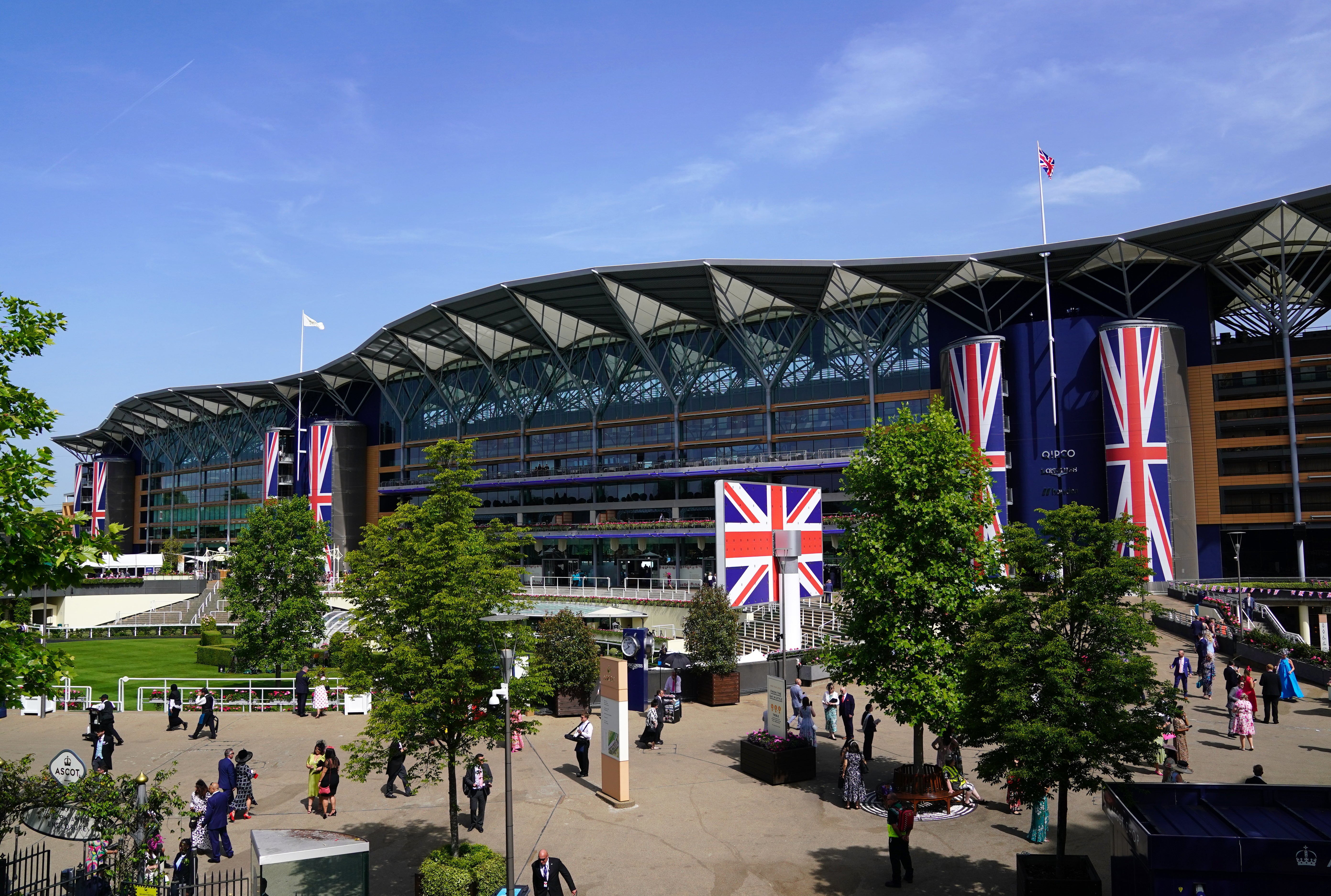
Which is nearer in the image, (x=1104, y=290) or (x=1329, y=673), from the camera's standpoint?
(x=1329, y=673)

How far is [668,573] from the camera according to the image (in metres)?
66.7

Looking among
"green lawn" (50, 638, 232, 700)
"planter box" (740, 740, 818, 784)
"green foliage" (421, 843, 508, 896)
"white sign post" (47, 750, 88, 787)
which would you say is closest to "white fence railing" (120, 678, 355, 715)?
"green lawn" (50, 638, 232, 700)

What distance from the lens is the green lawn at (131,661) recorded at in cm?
3944

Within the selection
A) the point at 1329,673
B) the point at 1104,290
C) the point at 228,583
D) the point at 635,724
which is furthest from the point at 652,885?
the point at 1104,290

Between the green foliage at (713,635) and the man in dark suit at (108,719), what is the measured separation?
17476mm

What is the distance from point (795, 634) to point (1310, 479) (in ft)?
138

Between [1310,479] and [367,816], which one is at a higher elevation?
[1310,479]

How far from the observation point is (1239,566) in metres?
52.3

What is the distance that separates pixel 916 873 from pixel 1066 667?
16.9 feet

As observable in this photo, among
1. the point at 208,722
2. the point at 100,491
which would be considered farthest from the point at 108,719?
the point at 100,491

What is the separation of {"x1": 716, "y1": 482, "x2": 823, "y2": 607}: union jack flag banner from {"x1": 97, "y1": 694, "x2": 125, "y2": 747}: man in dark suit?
55.1 ft

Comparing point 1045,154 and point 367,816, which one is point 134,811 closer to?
point 367,816

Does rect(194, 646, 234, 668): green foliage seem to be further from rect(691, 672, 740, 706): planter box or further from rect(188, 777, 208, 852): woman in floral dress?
rect(188, 777, 208, 852): woman in floral dress

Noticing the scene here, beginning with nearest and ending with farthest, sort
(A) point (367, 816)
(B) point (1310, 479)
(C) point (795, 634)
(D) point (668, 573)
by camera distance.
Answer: (A) point (367, 816) < (C) point (795, 634) < (B) point (1310, 479) < (D) point (668, 573)
